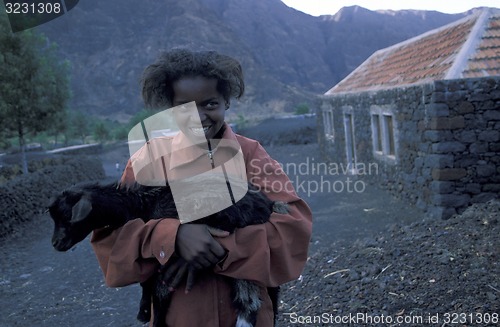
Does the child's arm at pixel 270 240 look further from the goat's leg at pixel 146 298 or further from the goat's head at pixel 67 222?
the goat's head at pixel 67 222

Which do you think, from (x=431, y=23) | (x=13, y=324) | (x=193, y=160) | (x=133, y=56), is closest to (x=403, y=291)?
(x=193, y=160)

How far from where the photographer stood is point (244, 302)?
1.76 m

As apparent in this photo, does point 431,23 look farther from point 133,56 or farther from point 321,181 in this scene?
point 321,181

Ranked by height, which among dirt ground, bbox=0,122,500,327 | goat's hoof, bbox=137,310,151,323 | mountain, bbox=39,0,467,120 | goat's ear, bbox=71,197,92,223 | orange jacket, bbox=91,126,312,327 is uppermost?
mountain, bbox=39,0,467,120

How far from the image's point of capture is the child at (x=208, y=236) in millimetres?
1623

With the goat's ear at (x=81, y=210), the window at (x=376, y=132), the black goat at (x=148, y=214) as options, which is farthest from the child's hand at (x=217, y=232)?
the window at (x=376, y=132)

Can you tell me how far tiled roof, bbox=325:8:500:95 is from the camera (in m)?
7.30

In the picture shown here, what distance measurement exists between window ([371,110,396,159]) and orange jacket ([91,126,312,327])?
8143mm

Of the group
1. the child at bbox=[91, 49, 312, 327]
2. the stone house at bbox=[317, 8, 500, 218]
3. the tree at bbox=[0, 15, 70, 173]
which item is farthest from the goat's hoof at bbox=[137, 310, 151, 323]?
the tree at bbox=[0, 15, 70, 173]

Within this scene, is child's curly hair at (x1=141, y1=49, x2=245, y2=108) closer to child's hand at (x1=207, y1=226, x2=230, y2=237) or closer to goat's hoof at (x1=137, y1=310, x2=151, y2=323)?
child's hand at (x1=207, y1=226, x2=230, y2=237)

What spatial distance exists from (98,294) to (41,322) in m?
0.86

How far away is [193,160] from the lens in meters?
1.90

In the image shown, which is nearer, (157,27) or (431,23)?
(157,27)

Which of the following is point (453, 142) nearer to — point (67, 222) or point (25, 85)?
point (67, 222)
